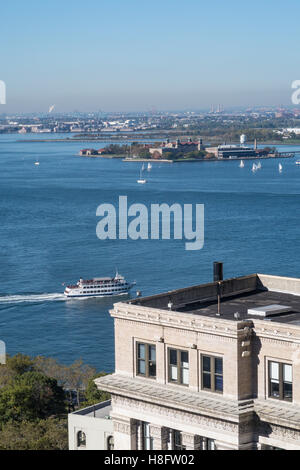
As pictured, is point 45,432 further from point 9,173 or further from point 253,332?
point 9,173

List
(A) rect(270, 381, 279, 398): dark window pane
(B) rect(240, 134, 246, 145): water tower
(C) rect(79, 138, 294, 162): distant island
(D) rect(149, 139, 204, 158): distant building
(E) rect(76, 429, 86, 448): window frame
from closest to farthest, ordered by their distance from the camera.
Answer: (A) rect(270, 381, 279, 398): dark window pane < (E) rect(76, 429, 86, 448): window frame < (C) rect(79, 138, 294, 162): distant island < (D) rect(149, 139, 204, 158): distant building < (B) rect(240, 134, 246, 145): water tower

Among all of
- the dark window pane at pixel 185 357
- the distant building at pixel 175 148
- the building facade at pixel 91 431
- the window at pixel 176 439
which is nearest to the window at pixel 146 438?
the window at pixel 176 439

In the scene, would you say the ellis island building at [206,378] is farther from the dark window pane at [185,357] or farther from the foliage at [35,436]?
the foliage at [35,436]

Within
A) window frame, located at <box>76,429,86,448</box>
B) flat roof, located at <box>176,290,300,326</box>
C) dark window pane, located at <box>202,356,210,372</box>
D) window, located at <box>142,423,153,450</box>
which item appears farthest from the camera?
window frame, located at <box>76,429,86,448</box>

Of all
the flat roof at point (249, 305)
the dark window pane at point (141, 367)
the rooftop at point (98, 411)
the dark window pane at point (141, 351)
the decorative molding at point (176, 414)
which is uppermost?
the flat roof at point (249, 305)

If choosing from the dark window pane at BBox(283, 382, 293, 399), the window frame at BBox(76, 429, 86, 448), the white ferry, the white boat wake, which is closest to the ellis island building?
the dark window pane at BBox(283, 382, 293, 399)

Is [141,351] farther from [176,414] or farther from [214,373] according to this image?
[214,373]

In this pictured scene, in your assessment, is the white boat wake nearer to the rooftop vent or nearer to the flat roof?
the flat roof

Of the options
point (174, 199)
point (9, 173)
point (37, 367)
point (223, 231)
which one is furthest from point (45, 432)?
point (9, 173)

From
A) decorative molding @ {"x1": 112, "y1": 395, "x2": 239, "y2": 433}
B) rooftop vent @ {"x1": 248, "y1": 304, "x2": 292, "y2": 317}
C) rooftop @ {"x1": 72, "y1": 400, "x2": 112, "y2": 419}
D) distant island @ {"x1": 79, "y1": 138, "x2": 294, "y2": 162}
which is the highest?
rooftop vent @ {"x1": 248, "y1": 304, "x2": 292, "y2": 317}
